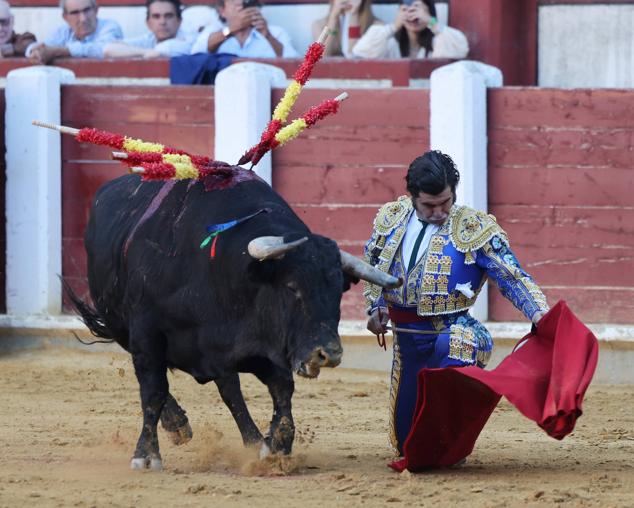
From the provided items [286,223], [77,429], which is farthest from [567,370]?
[77,429]

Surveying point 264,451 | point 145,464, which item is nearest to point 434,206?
point 264,451

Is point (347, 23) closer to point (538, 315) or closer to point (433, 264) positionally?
point (433, 264)

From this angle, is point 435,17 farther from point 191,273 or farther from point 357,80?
point 191,273

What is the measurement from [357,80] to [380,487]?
4108 mm

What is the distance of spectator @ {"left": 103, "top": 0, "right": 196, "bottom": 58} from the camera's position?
8.76 meters

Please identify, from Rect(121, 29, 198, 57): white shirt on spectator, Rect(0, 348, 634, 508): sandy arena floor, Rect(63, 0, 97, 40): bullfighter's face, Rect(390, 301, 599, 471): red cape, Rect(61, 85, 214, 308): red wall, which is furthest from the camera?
Rect(63, 0, 97, 40): bullfighter's face

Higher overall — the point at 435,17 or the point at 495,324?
the point at 435,17

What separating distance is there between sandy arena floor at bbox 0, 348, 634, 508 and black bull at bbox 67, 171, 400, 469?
0.20 m

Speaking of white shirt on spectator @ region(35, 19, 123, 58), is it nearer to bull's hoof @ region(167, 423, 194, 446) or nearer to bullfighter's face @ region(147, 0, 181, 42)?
bullfighter's face @ region(147, 0, 181, 42)

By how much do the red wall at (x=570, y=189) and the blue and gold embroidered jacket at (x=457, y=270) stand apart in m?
2.55

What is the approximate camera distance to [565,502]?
4.20 meters

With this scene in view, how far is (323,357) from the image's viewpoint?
4.41m

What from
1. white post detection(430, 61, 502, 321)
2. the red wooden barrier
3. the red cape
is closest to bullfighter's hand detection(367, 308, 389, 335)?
the red cape

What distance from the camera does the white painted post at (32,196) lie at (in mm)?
7914
